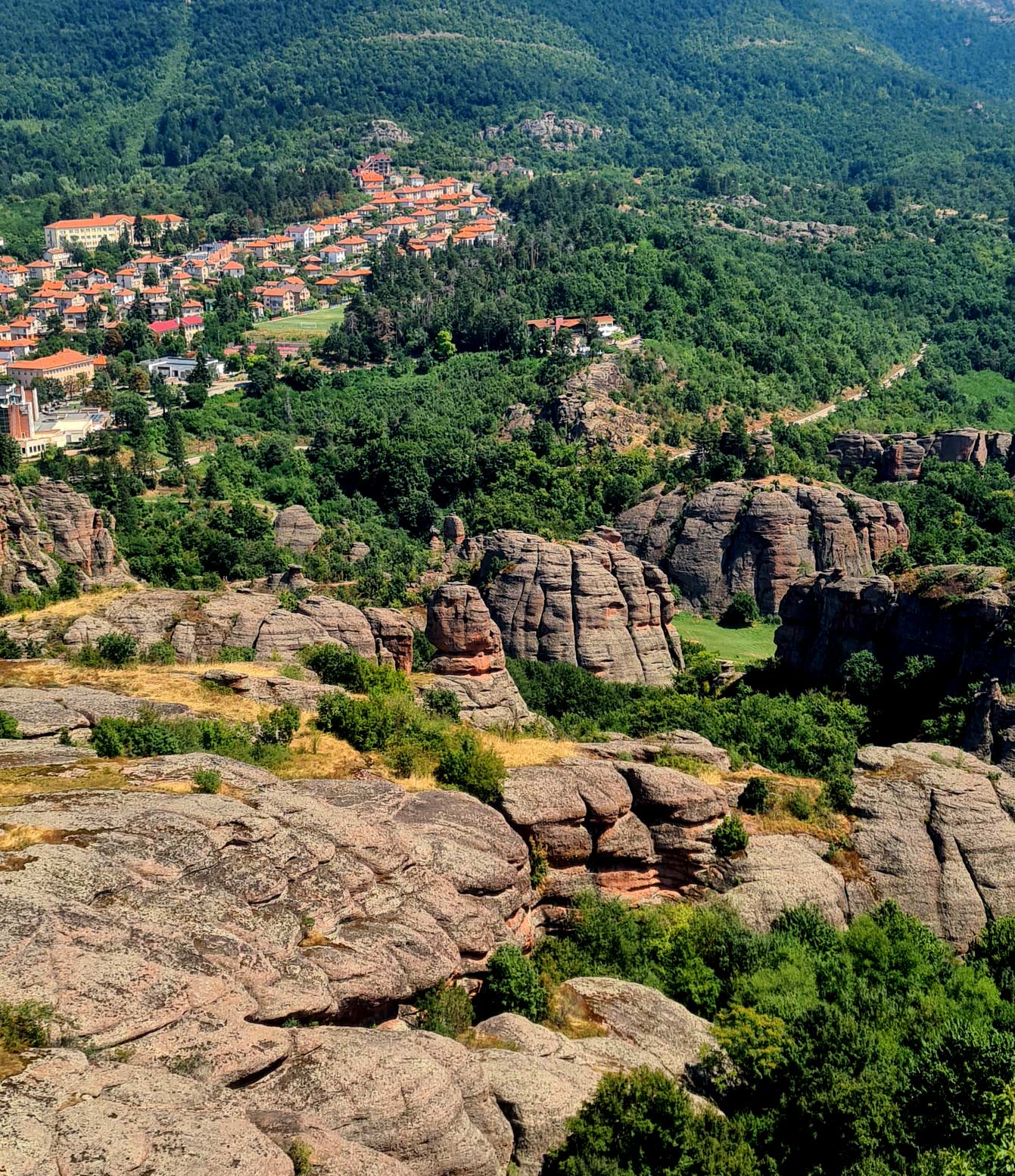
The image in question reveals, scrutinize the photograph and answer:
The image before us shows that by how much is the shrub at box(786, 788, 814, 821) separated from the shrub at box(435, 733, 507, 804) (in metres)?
9.23

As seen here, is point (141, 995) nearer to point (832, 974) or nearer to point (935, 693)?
point (832, 974)

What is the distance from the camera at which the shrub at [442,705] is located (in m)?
43.0

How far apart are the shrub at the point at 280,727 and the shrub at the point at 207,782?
6614mm

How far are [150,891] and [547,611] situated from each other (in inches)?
1614

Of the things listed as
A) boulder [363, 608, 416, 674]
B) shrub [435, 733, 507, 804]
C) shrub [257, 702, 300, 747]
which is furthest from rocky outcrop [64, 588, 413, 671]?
shrub [435, 733, 507, 804]

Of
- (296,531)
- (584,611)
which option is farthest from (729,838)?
(296,531)

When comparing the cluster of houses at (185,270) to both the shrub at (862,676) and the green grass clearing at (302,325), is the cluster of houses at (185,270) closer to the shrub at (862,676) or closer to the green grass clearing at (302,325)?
the green grass clearing at (302,325)

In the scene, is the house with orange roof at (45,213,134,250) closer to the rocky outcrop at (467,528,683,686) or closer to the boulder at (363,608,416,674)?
the rocky outcrop at (467,528,683,686)

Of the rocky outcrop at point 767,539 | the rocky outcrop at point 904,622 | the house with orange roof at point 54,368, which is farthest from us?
the house with orange roof at point 54,368

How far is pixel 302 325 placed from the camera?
132 meters

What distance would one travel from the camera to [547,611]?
6391cm

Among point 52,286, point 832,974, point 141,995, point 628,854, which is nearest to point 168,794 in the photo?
point 141,995

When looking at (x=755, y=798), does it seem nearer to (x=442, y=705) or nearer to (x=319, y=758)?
(x=442, y=705)

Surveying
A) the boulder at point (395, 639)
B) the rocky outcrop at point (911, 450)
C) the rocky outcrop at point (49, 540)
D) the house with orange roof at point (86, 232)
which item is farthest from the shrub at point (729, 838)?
the house with orange roof at point (86, 232)
